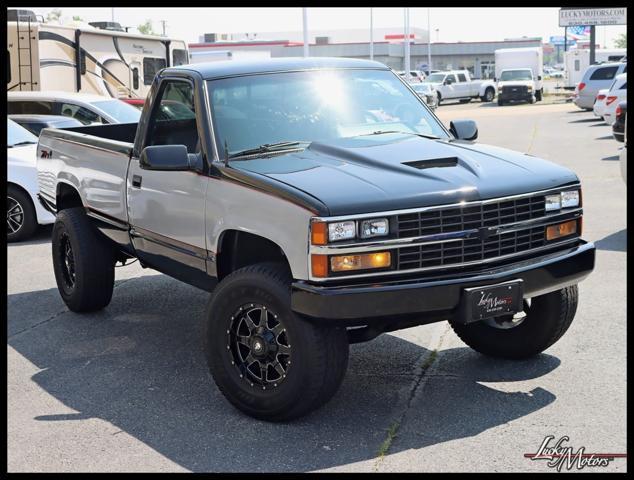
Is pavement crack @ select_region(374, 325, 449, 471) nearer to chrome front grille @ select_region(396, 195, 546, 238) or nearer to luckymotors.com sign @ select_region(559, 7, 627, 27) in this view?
chrome front grille @ select_region(396, 195, 546, 238)

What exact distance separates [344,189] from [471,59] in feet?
331

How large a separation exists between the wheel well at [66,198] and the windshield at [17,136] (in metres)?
4.05

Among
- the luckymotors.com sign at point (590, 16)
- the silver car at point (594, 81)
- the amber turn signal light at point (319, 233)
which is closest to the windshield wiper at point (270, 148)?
the amber turn signal light at point (319, 233)

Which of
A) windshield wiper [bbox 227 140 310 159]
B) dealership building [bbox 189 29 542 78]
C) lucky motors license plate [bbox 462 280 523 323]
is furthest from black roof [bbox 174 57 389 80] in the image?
dealership building [bbox 189 29 542 78]

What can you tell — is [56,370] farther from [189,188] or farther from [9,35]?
[9,35]

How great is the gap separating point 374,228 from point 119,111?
10.1 meters

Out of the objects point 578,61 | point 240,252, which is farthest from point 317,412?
point 578,61

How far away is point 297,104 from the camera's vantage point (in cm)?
609

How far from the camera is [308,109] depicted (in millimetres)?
6062

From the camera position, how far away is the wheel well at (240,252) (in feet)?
18.1

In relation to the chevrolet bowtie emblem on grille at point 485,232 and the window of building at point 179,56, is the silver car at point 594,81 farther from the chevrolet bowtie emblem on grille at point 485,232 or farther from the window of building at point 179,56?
the chevrolet bowtie emblem on grille at point 485,232

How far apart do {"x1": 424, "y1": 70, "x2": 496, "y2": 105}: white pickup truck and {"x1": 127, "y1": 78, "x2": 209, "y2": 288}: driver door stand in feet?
146

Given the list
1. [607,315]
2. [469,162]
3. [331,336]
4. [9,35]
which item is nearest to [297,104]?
[469,162]

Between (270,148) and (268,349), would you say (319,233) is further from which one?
(270,148)
